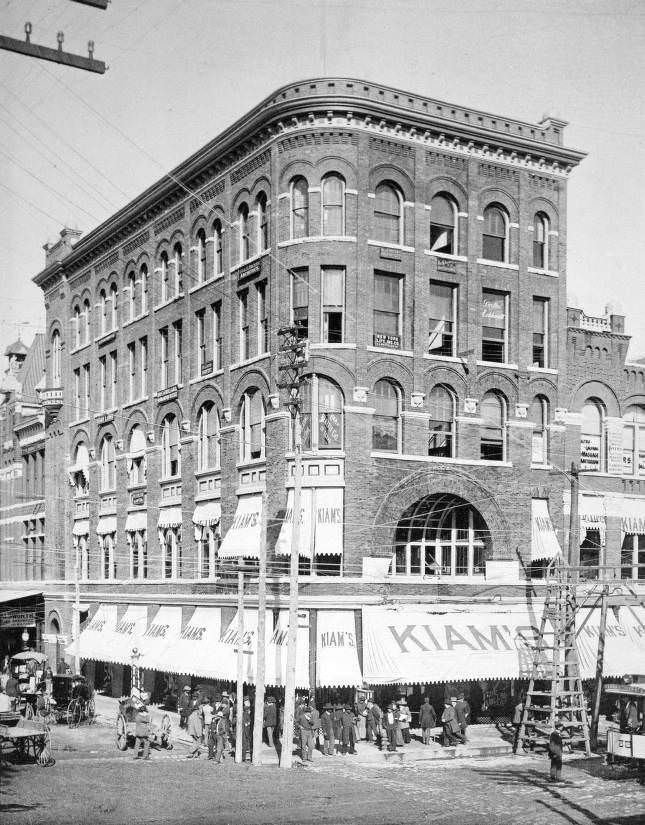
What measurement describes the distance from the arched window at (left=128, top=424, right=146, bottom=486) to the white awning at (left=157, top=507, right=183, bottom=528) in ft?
9.67

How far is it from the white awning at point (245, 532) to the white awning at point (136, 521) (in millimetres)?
8816

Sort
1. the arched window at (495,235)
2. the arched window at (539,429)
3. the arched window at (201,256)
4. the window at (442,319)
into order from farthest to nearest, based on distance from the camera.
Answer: the arched window at (201,256)
the arched window at (539,429)
the arched window at (495,235)
the window at (442,319)

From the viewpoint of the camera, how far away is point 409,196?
35281 mm

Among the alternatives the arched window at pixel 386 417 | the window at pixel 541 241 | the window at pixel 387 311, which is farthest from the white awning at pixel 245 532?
the window at pixel 541 241

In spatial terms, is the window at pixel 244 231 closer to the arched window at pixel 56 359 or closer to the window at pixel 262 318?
the window at pixel 262 318

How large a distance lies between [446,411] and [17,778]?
1833 centimetres

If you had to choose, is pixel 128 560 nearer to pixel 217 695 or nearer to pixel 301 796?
pixel 217 695

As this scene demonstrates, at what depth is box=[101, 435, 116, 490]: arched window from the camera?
48000 mm

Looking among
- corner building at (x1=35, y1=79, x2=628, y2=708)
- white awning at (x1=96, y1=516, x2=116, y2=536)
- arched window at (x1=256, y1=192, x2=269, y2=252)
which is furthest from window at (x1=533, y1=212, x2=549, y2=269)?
white awning at (x1=96, y1=516, x2=116, y2=536)

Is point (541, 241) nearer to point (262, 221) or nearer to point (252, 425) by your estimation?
point (262, 221)

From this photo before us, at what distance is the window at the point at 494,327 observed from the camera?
121 ft

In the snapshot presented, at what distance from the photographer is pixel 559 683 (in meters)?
32.6

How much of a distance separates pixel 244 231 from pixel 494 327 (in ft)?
30.8

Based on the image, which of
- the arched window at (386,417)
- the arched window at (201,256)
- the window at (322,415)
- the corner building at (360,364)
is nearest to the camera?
the corner building at (360,364)
